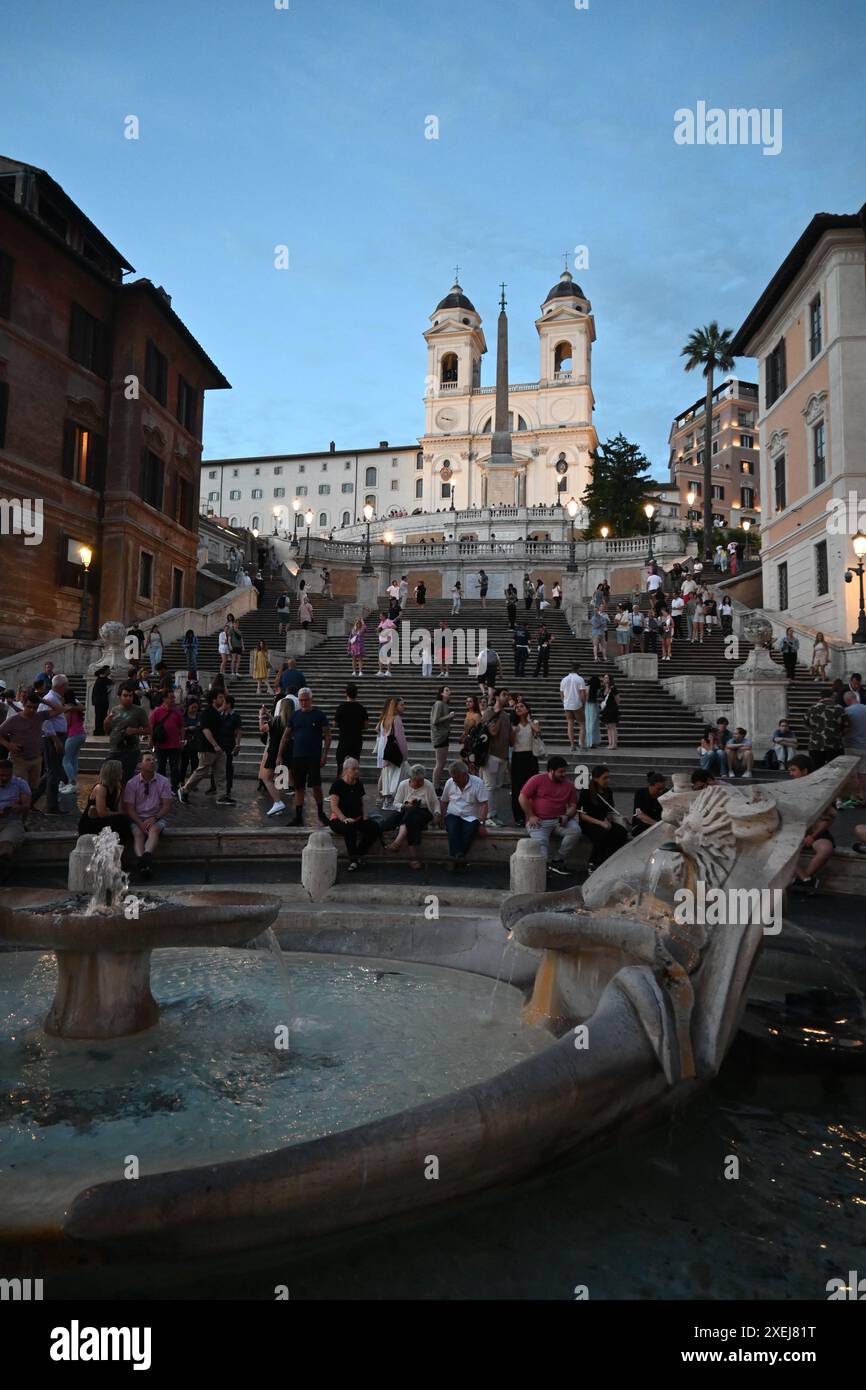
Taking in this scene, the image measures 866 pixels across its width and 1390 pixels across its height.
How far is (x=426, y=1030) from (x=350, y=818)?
13.3 ft

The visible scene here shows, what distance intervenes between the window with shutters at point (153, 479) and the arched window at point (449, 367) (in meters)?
68.3

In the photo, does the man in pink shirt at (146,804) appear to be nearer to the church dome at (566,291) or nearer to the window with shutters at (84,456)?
the window with shutters at (84,456)

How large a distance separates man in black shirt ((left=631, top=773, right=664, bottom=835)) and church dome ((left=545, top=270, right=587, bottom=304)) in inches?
3639

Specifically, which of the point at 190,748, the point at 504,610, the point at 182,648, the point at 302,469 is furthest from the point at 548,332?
the point at 190,748

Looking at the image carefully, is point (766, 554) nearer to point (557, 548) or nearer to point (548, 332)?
point (557, 548)

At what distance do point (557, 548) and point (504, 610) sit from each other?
14309 millimetres

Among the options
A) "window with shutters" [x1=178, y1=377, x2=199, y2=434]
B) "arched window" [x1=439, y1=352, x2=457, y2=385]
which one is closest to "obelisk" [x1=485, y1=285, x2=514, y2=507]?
"arched window" [x1=439, y1=352, x2=457, y2=385]

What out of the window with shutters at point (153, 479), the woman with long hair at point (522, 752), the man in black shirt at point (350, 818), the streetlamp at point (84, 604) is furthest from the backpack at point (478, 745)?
the window with shutters at point (153, 479)

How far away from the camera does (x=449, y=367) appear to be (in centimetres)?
9500

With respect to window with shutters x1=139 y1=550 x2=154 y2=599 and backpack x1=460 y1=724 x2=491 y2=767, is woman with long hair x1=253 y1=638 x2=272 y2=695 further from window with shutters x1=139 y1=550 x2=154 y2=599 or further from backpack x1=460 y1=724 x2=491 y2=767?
window with shutters x1=139 y1=550 x2=154 y2=599

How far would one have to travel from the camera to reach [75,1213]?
2.55 metres

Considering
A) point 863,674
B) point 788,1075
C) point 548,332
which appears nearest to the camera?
point 788,1075

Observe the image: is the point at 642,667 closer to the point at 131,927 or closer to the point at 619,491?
the point at 131,927

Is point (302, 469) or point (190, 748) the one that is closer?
point (190, 748)
